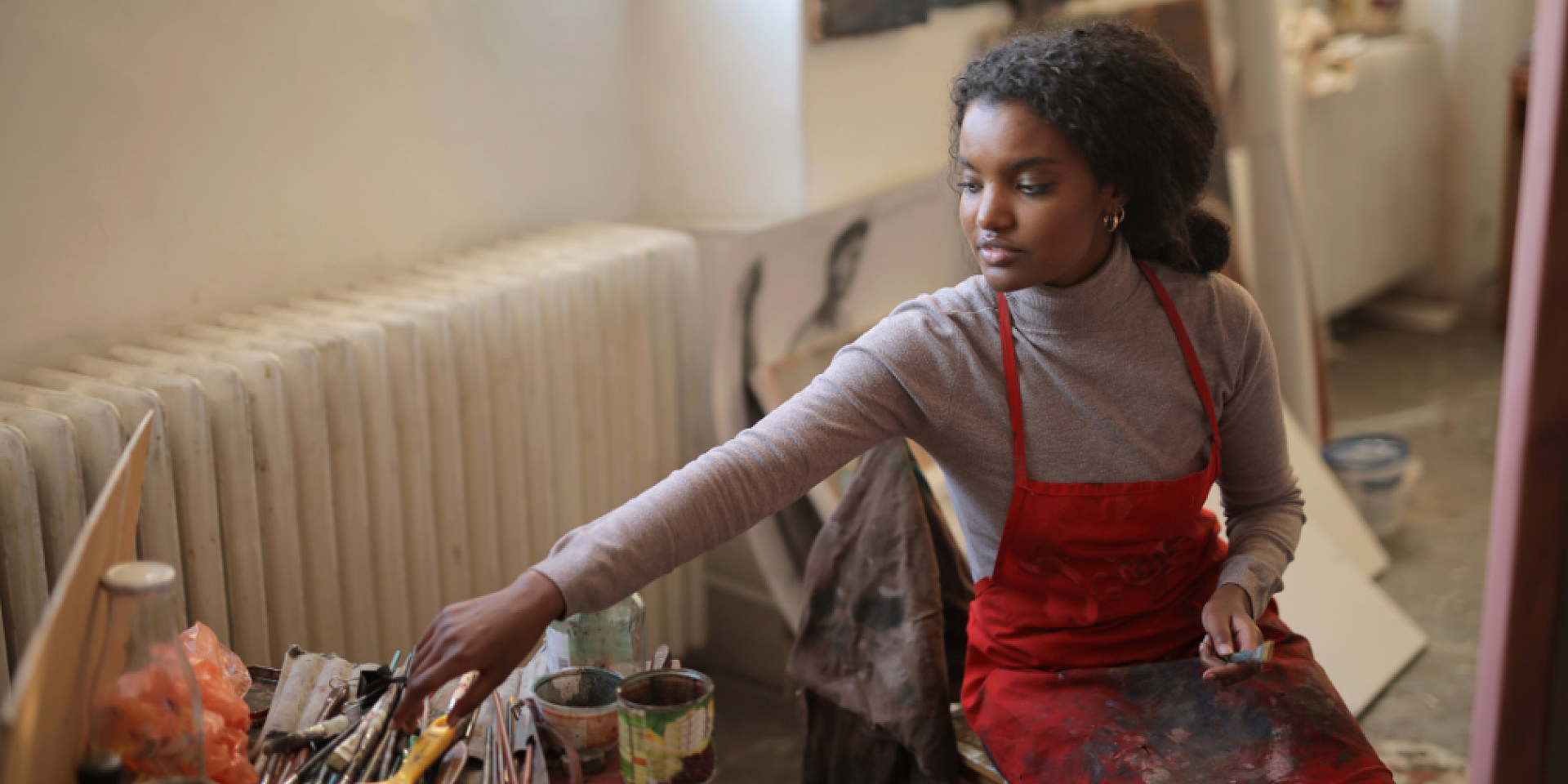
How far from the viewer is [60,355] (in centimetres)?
→ 162

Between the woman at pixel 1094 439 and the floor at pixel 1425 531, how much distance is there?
1.21 metres

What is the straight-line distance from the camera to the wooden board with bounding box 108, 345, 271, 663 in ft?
5.15

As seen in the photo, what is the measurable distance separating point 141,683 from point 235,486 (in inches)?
28.8

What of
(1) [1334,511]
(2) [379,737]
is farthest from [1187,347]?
(1) [1334,511]

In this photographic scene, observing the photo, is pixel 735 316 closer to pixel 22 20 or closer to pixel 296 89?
pixel 296 89

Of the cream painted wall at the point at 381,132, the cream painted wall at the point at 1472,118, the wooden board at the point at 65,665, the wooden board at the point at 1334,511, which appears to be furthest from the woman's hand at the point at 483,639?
the cream painted wall at the point at 1472,118

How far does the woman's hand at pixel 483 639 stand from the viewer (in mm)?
988

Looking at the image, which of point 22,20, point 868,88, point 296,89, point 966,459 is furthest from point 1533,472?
point 22,20

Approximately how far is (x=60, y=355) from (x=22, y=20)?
0.42 m

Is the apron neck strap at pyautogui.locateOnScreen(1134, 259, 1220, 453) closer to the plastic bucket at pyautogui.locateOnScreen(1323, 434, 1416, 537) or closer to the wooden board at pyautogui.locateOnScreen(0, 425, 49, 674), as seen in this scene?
the wooden board at pyautogui.locateOnScreen(0, 425, 49, 674)

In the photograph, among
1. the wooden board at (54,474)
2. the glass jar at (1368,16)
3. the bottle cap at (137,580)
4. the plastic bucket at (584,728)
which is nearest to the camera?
the bottle cap at (137,580)

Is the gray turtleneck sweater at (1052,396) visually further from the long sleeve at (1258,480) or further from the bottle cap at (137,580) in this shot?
the bottle cap at (137,580)

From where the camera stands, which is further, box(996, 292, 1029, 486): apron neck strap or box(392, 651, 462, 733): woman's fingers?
box(996, 292, 1029, 486): apron neck strap

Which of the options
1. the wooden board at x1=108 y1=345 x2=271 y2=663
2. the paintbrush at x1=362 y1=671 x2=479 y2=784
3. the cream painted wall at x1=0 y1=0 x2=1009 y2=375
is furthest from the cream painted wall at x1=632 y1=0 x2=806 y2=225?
the paintbrush at x1=362 y1=671 x2=479 y2=784
